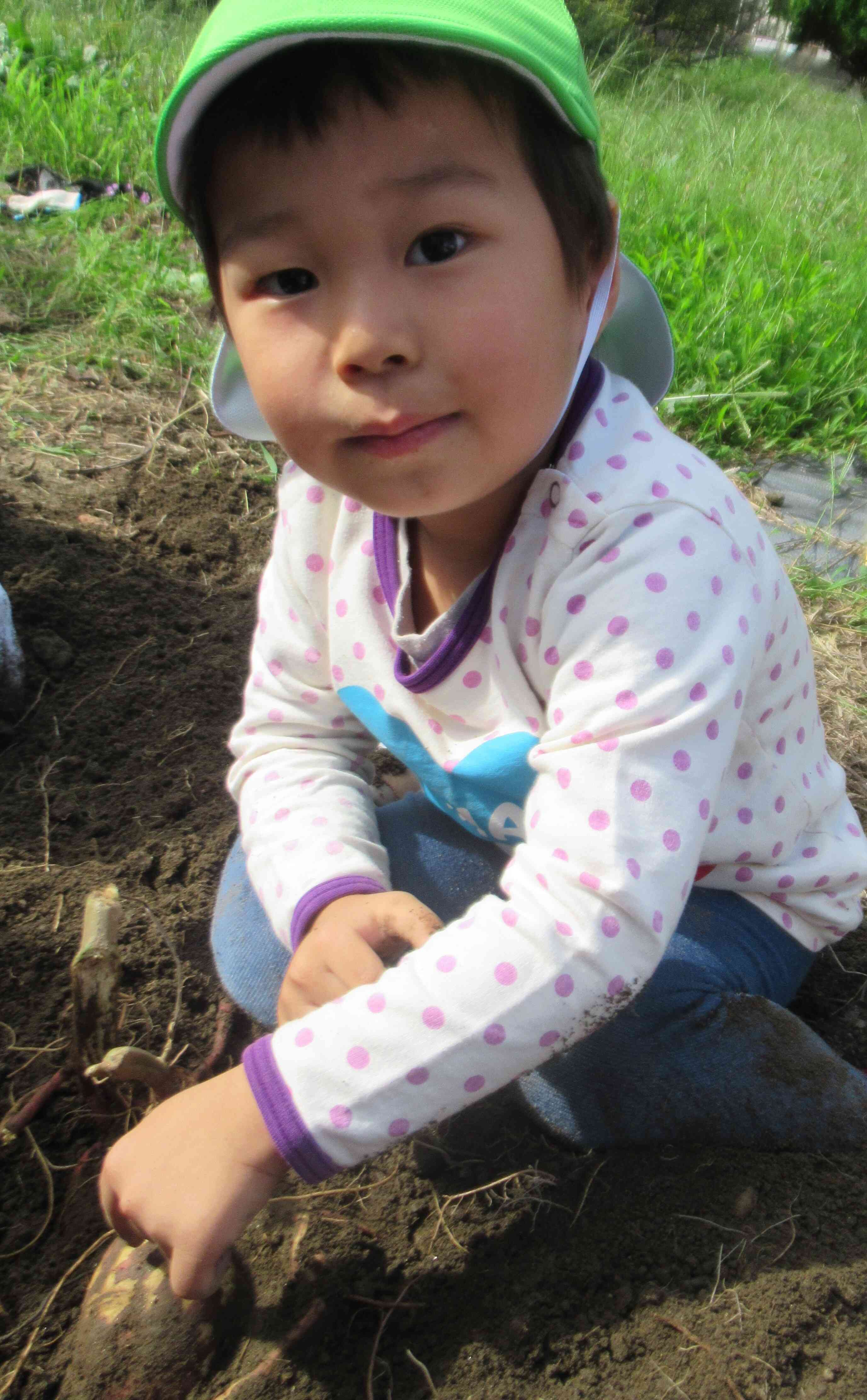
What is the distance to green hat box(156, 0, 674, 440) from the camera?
1.02 m

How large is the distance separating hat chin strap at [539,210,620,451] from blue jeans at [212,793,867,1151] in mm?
765

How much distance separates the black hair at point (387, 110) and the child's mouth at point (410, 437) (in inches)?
9.0

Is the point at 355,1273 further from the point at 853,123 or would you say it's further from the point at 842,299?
the point at 853,123

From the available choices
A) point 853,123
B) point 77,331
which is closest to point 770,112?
point 853,123

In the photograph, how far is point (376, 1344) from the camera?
1.31 metres

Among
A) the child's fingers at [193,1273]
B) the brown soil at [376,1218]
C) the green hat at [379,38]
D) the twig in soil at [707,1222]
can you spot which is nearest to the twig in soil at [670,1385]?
the brown soil at [376,1218]

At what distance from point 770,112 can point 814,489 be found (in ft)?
13.2

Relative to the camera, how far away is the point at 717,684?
114cm

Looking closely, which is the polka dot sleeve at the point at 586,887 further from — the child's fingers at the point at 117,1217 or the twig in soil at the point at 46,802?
the twig in soil at the point at 46,802

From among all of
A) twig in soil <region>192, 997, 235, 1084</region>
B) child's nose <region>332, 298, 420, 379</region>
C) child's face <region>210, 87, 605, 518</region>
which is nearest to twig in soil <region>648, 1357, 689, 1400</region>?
twig in soil <region>192, 997, 235, 1084</region>

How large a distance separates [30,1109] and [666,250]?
329 cm

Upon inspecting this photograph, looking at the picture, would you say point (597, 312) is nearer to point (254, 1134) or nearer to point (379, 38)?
point (379, 38)

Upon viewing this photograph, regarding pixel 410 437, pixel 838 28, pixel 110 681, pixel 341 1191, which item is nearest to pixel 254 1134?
pixel 341 1191

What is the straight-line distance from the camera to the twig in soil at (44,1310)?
1.35 metres
